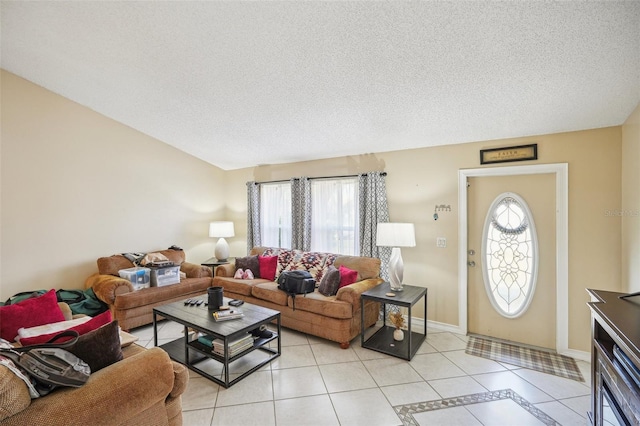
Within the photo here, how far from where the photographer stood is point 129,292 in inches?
139

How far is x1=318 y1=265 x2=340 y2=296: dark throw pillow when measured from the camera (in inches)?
135

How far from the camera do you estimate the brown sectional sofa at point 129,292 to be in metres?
3.42

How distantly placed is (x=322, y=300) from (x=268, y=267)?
1.38 metres

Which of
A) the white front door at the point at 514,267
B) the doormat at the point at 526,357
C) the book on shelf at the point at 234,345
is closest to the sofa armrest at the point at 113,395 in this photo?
the book on shelf at the point at 234,345

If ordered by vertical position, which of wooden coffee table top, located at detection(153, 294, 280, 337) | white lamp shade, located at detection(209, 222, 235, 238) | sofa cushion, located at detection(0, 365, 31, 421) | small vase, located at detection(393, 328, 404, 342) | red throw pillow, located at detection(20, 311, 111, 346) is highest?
white lamp shade, located at detection(209, 222, 235, 238)

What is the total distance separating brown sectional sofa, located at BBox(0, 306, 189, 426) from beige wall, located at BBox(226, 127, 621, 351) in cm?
296

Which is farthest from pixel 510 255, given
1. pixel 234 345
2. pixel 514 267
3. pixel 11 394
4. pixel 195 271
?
pixel 195 271

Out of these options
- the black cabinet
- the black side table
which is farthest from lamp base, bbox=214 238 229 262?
the black cabinet

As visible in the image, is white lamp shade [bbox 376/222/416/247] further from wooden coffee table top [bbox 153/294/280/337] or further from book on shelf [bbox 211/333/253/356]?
book on shelf [bbox 211/333/253/356]

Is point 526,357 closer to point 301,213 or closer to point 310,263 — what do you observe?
point 310,263

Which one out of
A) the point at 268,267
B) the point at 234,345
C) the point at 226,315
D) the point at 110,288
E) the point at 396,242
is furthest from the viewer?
the point at 268,267

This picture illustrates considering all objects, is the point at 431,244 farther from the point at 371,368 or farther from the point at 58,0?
the point at 58,0

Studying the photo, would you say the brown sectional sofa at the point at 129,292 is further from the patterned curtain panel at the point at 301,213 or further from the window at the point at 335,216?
the window at the point at 335,216

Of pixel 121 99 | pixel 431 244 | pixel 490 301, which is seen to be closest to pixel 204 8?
pixel 121 99
